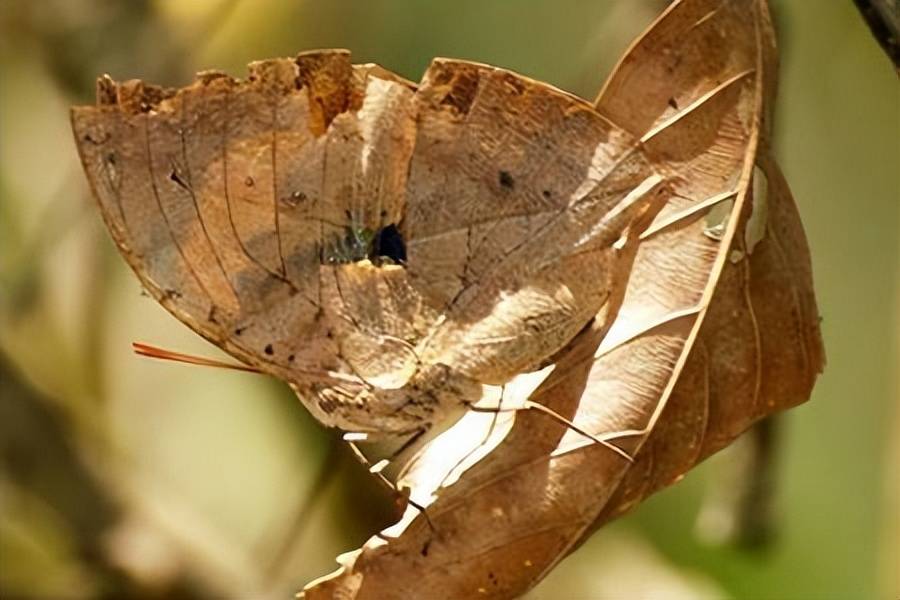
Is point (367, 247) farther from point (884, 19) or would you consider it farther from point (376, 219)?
point (884, 19)

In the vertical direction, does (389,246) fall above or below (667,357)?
above

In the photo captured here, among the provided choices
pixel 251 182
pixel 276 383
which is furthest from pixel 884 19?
pixel 276 383

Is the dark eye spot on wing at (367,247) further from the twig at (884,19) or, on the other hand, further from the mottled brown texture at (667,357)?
the twig at (884,19)

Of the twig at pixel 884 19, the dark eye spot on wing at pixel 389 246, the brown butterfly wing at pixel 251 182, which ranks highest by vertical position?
the brown butterfly wing at pixel 251 182

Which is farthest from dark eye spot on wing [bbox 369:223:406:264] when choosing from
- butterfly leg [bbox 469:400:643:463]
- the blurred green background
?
the blurred green background

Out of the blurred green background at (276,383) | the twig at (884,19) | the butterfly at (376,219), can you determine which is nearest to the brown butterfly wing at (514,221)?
the butterfly at (376,219)

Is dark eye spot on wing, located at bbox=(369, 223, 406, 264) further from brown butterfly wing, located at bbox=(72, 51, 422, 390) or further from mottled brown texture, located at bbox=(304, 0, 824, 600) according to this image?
mottled brown texture, located at bbox=(304, 0, 824, 600)
